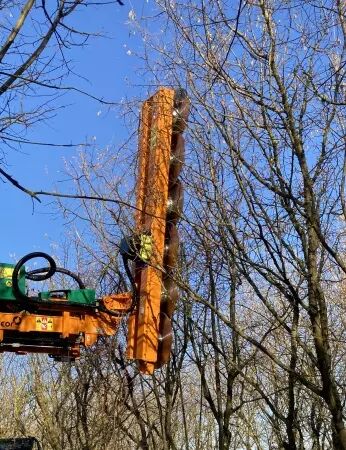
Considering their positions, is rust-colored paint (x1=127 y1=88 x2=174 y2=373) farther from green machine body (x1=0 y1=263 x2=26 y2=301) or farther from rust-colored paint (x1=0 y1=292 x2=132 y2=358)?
green machine body (x1=0 y1=263 x2=26 y2=301)

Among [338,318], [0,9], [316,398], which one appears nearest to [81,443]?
[316,398]

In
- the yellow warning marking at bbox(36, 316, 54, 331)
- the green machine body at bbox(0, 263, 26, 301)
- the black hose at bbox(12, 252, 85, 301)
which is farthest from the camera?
the yellow warning marking at bbox(36, 316, 54, 331)

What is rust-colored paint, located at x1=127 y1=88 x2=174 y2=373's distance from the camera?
5.27 m

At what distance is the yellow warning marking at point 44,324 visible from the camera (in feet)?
18.9

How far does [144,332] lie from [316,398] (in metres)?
3.83

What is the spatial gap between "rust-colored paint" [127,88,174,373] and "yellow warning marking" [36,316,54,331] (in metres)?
0.81

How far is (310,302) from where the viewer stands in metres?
5.26

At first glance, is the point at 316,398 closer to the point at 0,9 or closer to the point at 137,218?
the point at 137,218

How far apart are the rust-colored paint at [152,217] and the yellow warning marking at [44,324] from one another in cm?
81

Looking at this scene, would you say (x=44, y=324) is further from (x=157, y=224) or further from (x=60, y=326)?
(x=157, y=224)

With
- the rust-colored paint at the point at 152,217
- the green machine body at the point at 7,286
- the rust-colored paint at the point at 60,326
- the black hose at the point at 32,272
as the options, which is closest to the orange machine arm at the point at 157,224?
the rust-colored paint at the point at 152,217

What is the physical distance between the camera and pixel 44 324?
19.0 ft

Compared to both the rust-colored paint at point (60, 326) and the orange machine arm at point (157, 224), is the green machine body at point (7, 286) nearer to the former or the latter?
the rust-colored paint at point (60, 326)

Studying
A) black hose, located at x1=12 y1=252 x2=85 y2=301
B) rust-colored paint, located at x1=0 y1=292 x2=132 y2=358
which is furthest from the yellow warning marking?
black hose, located at x1=12 y1=252 x2=85 y2=301
